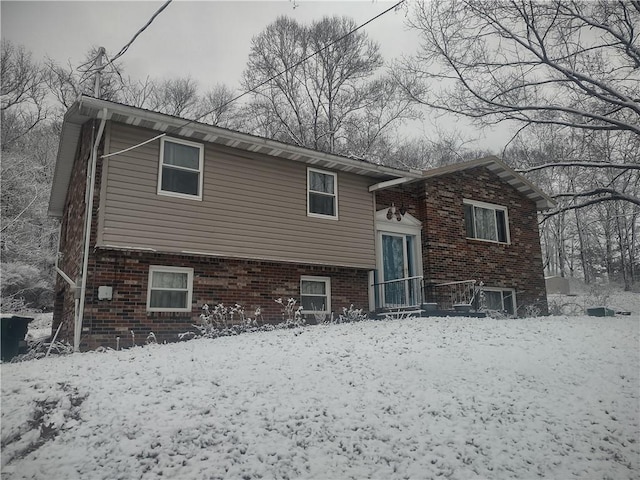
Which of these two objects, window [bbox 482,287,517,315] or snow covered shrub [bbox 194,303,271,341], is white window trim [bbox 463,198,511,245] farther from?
snow covered shrub [bbox 194,303,271,341]

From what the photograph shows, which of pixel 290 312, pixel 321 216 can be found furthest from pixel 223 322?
pixel 321 216

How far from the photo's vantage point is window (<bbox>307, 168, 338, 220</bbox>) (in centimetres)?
1223

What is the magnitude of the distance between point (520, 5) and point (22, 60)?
69.9ft

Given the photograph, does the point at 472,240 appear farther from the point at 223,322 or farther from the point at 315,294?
the point at 223,322

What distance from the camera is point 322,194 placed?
12422 mm

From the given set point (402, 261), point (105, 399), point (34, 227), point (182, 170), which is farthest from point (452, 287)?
point (34, 227)

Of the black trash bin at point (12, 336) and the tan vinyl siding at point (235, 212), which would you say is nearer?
the tan vinyl siding at point (235, 212)

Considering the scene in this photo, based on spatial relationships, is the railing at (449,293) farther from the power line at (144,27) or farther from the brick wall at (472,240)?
the power line at (144,27)

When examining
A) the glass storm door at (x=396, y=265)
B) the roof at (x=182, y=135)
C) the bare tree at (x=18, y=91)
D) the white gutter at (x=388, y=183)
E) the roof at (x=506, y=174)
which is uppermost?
the bare tree at (x=18, y=91)

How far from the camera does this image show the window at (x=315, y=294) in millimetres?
11945

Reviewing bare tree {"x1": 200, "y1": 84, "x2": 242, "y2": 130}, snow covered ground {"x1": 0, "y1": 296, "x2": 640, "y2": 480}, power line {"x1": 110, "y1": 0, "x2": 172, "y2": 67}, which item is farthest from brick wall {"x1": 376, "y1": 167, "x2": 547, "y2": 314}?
bare tree {"x1": 200, "y1": 84, "x2": 242, "y2": 130}

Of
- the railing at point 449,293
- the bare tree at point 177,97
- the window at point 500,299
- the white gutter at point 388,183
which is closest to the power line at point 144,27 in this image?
the white gutter at point 388,183

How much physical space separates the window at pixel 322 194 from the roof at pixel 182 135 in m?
0.26

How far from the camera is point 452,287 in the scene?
1373cm
